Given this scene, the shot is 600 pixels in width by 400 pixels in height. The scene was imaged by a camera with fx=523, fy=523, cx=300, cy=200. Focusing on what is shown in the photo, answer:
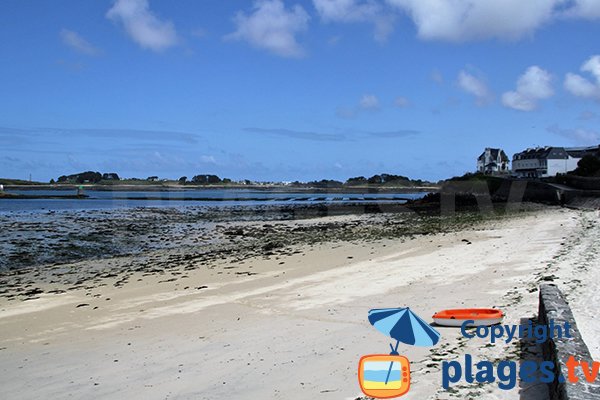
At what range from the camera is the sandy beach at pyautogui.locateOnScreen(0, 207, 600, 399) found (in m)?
5.67

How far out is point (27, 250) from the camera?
20.9m

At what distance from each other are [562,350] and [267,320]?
15.4ft

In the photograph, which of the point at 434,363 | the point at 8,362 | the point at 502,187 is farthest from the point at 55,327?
the point at 502,187

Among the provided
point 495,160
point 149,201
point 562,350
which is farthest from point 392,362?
point 495,160

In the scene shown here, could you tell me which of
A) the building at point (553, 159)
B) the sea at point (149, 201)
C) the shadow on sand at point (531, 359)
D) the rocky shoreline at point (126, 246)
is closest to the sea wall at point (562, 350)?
the shadow on sand at point (531, 359)

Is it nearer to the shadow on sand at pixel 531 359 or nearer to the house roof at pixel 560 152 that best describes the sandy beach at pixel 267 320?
the shadow on sand at pixel 531 359

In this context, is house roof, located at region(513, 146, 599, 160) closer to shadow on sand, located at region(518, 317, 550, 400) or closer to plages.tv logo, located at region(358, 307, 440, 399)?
shadow on sand, located at region(518, 317, 550, 400)

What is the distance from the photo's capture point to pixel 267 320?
840cm

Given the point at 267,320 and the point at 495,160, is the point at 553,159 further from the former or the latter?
the point at 267,320

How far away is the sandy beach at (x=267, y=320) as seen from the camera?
223 inches

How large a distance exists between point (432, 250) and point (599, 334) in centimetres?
1016

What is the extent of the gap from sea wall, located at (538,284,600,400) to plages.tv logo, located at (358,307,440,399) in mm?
1126

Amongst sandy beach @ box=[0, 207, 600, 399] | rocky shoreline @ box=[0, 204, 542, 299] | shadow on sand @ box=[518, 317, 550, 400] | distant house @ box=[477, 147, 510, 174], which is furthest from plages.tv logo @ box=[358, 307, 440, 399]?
distant house @ box=[477, 147, 510, 174]

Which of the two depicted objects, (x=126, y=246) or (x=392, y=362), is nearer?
(x=392, y=362)
